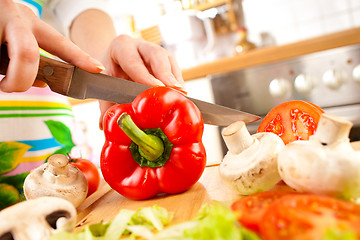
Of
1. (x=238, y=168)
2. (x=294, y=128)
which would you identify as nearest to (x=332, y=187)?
(x=238, y=168)

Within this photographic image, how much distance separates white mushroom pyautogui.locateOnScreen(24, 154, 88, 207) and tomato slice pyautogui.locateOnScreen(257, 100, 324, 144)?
449 mm

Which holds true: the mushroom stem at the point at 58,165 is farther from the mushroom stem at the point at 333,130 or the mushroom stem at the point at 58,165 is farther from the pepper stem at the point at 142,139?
the mushroom stem at the point at 333,130

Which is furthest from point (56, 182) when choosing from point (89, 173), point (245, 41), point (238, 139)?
point (245, 41)

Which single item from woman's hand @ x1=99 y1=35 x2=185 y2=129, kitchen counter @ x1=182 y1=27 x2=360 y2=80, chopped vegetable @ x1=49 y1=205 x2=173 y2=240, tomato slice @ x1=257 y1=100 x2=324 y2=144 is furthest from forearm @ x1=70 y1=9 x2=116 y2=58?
chopped vegetable @ x1=49 y1=205 x2=173 y2=240

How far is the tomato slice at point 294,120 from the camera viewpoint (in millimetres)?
751

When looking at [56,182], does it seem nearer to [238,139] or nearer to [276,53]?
[238,139]

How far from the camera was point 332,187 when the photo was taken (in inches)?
19.6

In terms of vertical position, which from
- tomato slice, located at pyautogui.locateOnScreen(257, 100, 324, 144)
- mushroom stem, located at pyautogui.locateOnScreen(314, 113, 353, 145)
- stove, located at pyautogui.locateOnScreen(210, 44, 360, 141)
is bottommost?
stove, located at pyautogui.locateOnScreen(210, 44, 360, 141)

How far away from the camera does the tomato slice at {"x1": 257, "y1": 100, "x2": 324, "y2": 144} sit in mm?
751

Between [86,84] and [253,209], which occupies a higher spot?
[86,84]

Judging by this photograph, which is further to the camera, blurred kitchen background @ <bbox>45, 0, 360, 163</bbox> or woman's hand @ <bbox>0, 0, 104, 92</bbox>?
blurred kitchen background @ <bbox>45, 0, 360, 163</bbox>

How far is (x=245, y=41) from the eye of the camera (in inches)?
104

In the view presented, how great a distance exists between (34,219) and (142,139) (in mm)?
276

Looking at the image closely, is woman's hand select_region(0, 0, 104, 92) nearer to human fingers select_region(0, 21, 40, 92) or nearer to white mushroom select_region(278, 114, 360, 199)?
human fingers select_region(0, 21, 40, 92)
